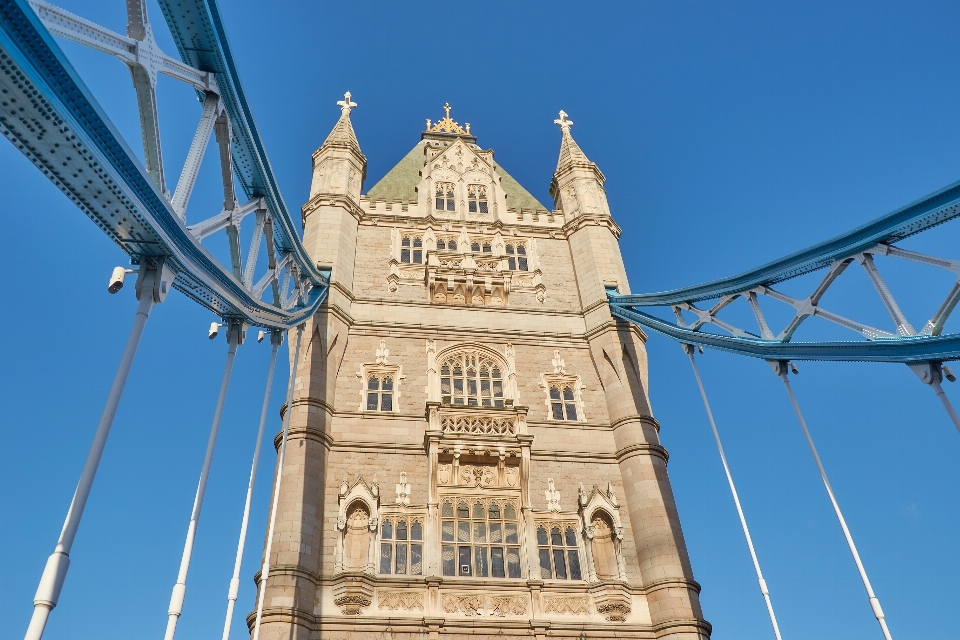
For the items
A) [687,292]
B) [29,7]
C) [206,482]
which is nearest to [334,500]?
[206,482]

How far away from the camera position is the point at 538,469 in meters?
19.5

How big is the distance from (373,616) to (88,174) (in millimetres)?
12100

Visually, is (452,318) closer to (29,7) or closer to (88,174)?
(88,174)

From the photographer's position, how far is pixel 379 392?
2086 centimetres

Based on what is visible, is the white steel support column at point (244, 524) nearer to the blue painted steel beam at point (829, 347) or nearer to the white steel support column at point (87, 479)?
the white steel support column at point (87, 479)

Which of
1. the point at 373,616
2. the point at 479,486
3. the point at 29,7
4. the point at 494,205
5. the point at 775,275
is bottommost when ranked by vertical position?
the point at 373,616

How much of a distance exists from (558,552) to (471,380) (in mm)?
6117

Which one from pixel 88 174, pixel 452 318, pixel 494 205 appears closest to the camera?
pixel 88 174

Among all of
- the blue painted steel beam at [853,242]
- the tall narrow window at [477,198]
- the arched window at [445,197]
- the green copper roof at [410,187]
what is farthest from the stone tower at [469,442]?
the blue painted steel beam at [853,242]

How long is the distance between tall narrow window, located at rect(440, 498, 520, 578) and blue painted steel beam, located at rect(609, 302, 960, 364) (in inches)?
285

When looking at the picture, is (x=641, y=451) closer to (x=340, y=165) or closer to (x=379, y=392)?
(x=379, y=392)

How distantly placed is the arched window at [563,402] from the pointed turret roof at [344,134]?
1332 centimetres

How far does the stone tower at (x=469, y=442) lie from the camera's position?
16594 mm

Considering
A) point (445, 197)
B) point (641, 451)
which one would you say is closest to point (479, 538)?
point (641, 451)
